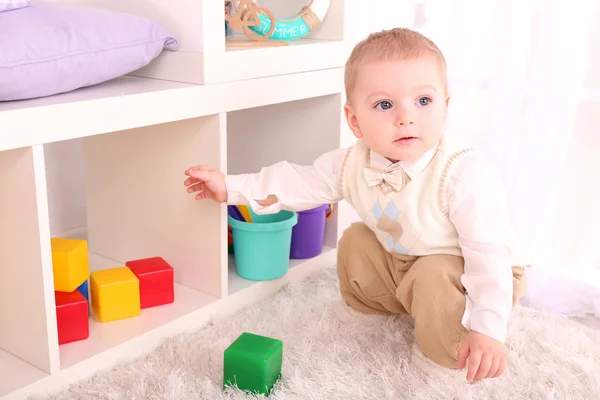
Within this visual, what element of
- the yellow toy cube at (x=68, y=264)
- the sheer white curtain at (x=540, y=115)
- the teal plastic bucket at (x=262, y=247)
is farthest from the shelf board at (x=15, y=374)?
the sheer white curtain at (x=540, y=115)

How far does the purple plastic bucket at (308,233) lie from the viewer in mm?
1515

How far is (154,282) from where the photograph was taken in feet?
4.14

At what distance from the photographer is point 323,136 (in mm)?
1534

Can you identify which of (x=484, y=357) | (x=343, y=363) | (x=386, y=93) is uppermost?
(x=386, y=93)

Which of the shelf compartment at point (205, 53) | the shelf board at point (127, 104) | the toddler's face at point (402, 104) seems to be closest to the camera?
the shelf board at point (127, 104)

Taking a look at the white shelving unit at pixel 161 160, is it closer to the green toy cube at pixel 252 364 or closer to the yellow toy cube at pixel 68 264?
the yellow toy cube at pixel 68 264

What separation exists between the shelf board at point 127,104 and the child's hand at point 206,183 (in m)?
0.10

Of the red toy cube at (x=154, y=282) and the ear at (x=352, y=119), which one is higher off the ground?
the ear at (x=352, y=119)

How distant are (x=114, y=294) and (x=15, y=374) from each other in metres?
0.22

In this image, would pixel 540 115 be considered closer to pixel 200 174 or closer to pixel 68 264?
pixel 200 174

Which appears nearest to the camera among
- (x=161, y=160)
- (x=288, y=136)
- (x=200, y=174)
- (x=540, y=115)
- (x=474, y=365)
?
(x=474, y=365)

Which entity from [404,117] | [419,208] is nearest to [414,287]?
[419,208]

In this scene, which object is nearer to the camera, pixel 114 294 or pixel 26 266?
pixel 26 266

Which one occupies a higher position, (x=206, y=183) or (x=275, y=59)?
(x=275, y=59)
